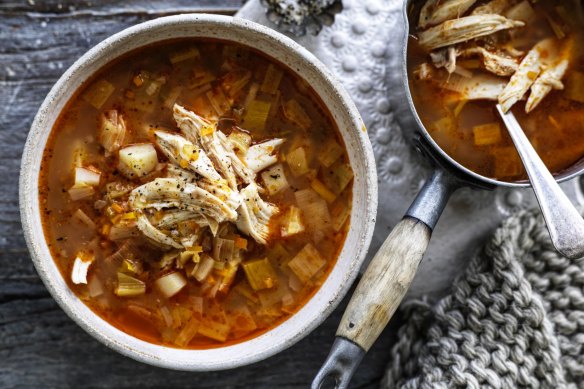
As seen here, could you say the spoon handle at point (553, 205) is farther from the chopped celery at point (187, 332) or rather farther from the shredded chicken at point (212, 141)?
the chopped celery at point (187, 332)

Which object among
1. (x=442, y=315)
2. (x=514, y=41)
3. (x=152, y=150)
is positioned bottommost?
(x=442, y=315)

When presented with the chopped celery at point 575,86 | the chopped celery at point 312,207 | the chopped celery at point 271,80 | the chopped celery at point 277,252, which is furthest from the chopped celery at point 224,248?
the chopped celery at point 575,86

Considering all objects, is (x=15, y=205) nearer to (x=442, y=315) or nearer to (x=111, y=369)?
(x=111, y=369)

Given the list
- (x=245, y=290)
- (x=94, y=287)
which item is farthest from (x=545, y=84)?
(x=94, y=287)

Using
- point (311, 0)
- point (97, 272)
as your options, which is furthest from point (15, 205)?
point (311, 0)

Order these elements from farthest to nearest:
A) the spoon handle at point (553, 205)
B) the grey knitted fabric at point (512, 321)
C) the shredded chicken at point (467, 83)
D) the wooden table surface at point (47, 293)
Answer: the wooden table surface at point (47, 293) < the grey knitted fabric at point (512, 321) < the shredded chicken at point (467, 83) < the spoon handle at point (553, 205)

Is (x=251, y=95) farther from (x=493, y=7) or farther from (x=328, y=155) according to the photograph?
(x=493, y=7)
